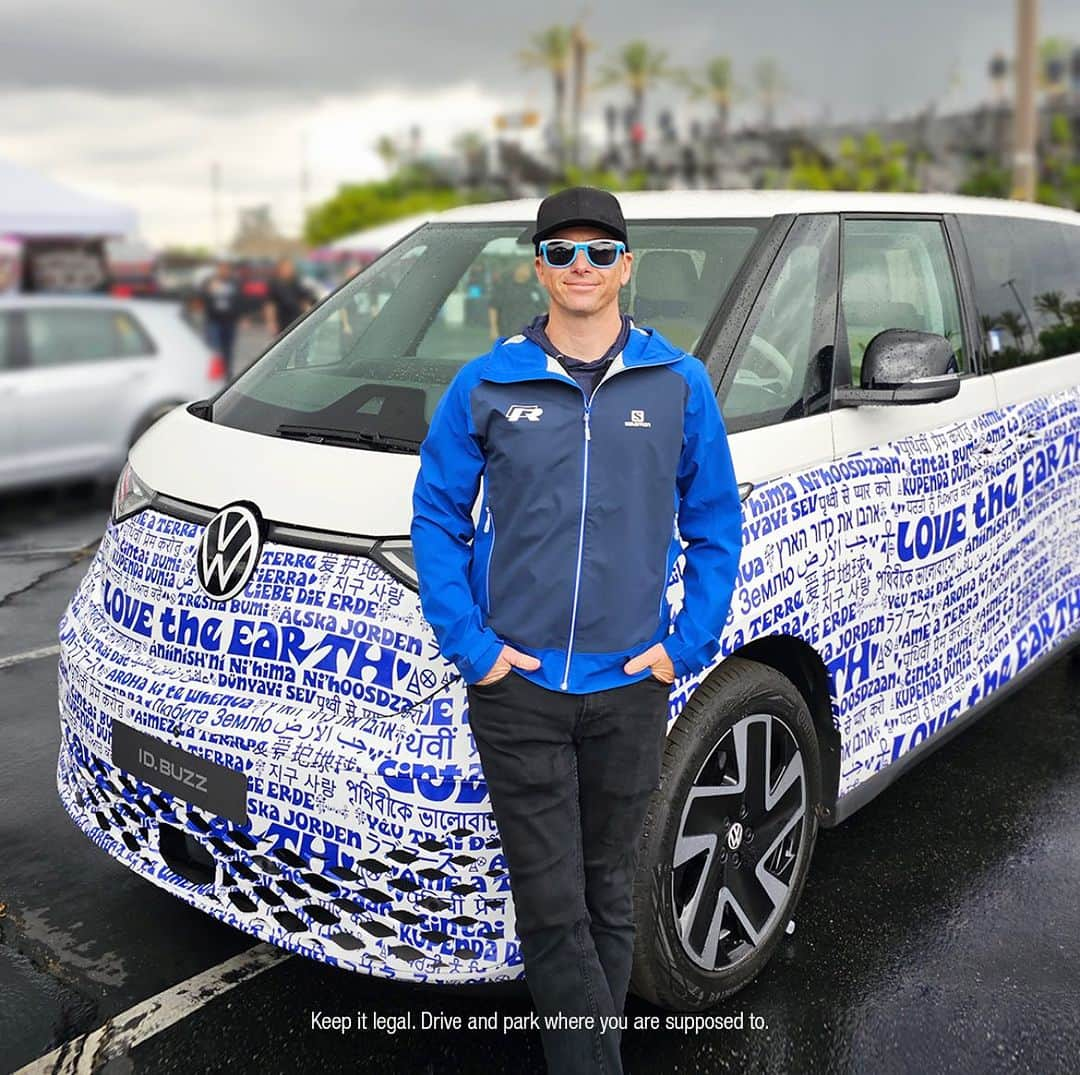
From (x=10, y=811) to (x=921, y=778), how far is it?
3.05 meters

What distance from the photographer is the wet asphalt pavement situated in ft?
9.43

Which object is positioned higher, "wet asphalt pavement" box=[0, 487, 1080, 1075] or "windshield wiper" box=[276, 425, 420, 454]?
"windshield wiper" box=[276, 425, 420, 454]

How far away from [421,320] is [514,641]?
182cm

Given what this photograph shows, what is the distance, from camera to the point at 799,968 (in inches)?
127

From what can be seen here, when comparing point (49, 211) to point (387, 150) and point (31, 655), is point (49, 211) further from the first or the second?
point (387, 150)

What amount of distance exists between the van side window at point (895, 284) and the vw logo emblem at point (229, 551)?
163 centimetres

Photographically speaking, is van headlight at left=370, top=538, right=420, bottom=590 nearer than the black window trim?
Yes

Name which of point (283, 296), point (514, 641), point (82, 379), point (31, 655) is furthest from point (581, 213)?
point (283, 296)

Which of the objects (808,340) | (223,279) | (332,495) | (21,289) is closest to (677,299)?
(808,340)

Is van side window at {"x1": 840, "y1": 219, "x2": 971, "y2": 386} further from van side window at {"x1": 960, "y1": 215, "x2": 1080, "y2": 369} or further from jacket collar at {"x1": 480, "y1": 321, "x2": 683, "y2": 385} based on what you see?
jacket collar at {"x1": 480, "y1": 321, "x2": 683, "y2": 385}

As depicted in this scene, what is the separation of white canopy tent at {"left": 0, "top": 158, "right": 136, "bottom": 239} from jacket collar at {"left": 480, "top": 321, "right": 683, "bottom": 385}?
55.0 feet

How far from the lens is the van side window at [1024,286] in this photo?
4.07 metres

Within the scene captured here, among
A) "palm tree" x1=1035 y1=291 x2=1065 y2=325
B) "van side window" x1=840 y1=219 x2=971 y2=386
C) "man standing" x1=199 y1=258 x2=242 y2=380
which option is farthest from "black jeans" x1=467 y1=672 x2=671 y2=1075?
"man standing" x1=199 y1=258 x2=242 y2=380

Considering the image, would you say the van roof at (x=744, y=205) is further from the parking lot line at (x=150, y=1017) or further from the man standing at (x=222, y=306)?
the man standing at (x=222, y=306)
